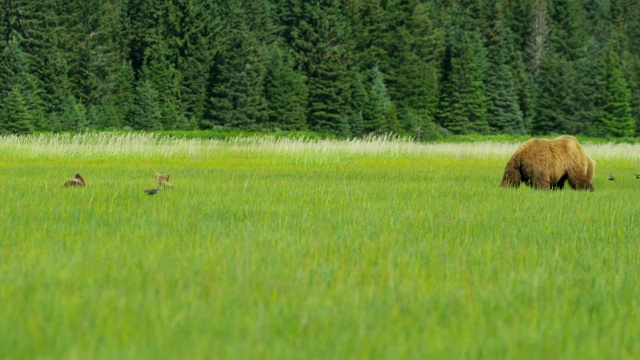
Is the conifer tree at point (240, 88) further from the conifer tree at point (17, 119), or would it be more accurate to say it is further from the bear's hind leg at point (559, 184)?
the bear's hind leg at point (559, 184)

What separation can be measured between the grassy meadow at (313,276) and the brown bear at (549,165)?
1829 millimetres

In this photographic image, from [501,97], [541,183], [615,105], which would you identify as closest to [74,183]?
[541,183]

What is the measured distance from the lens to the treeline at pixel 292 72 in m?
63.5

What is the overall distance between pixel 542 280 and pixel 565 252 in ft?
5.19

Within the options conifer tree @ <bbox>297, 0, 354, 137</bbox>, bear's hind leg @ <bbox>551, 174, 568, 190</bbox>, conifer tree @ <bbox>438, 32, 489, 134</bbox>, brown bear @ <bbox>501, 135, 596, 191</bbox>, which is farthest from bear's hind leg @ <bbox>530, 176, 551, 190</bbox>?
conifer tree @ <bbox>438, 32, 489, 134</bbox>

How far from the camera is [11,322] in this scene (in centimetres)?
415

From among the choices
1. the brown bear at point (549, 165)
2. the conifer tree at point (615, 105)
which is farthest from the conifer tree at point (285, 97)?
the brown bear at point (549, 165)

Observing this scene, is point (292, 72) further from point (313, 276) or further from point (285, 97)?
point (313, 276)

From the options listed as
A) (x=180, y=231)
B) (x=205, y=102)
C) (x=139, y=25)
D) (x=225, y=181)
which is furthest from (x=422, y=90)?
(x=180, y=231)

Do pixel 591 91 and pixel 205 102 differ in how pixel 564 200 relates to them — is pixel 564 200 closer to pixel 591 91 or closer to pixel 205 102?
pixel 205 102

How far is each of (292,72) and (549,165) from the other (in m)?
52.8

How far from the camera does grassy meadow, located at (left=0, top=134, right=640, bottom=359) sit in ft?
12.8

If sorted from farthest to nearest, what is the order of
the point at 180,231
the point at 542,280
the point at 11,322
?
the point at 180,231 < the point at 542,280 < the point at 11,322

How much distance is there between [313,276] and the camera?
18.2 feet
